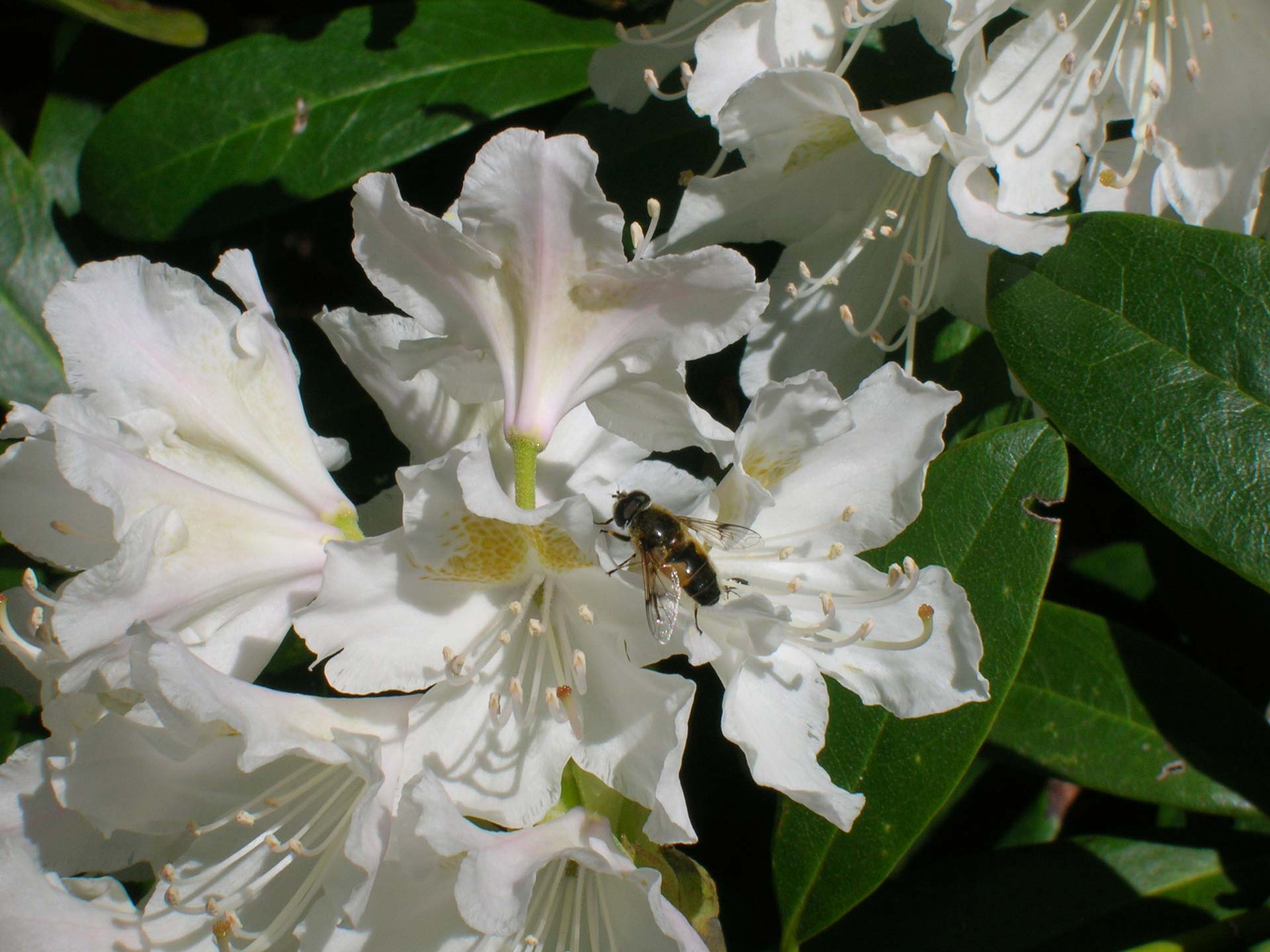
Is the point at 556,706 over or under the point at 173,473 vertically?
under

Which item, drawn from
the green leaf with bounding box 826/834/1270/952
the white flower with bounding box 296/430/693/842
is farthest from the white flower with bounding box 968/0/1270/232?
the green leaf with bounding box 826/834/1270/952

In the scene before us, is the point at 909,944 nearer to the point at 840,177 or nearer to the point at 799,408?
the point at 799,408

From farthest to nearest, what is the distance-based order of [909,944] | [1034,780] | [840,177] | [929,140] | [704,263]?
[1034,780]
[909,944]
[840,177]
[929,140]
[704,263]

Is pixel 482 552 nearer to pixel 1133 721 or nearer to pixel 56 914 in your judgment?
pixel 56 914

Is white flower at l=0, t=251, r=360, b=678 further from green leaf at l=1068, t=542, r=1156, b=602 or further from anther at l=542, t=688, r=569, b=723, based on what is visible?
green leaf at l=1068, t=542, r=1156, b=602

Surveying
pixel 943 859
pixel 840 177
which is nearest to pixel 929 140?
pixel 840 177

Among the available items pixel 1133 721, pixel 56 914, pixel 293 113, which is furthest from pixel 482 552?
pixel 1133 721

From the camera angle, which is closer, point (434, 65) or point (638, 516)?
point (638, 516)
